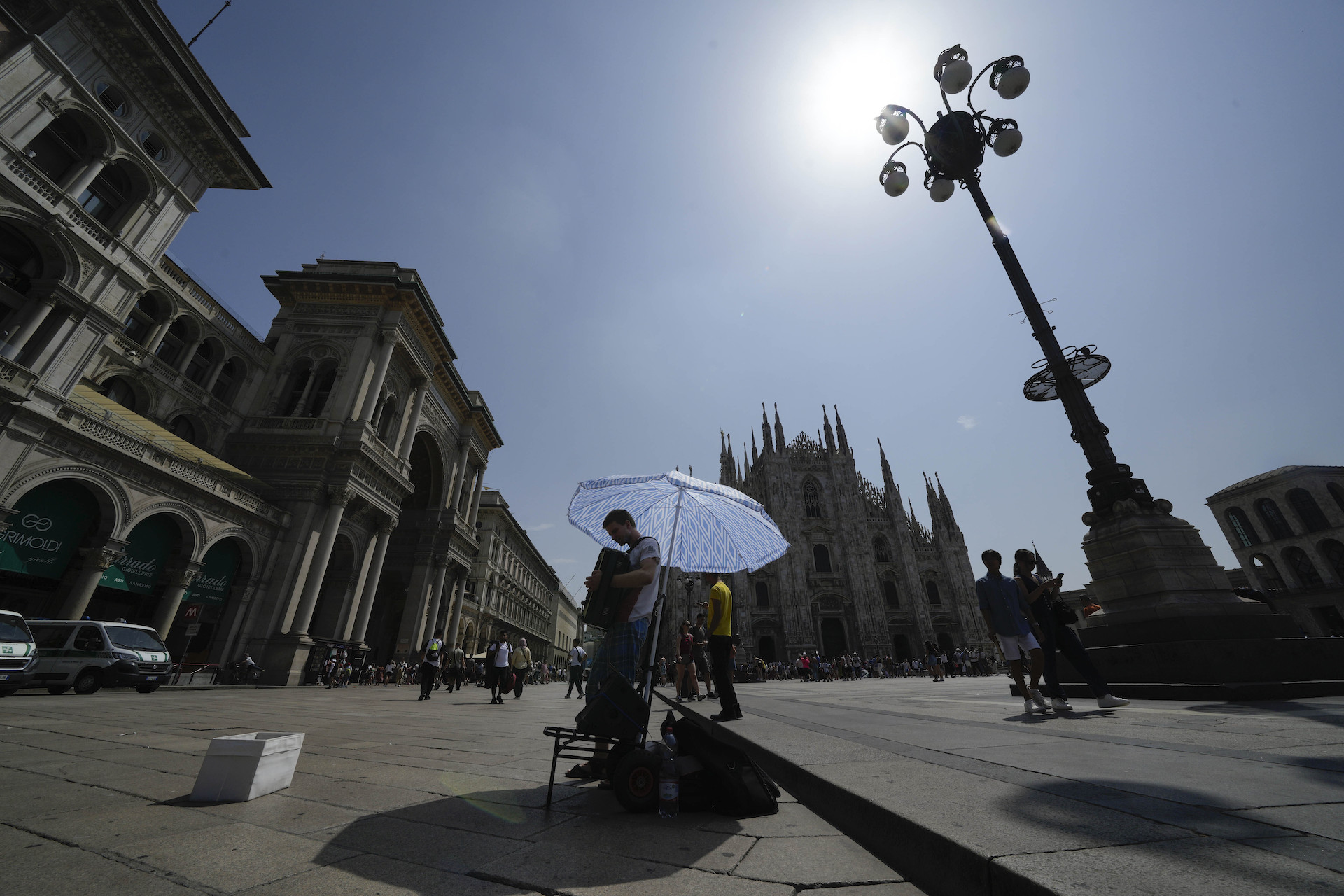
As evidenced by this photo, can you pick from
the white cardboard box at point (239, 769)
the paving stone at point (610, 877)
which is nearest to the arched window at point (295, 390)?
the white cardboard box at point (239, 769)

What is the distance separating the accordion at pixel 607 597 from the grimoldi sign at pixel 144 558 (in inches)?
671

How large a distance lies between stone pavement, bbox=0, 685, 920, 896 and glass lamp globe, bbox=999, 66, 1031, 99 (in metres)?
10.2

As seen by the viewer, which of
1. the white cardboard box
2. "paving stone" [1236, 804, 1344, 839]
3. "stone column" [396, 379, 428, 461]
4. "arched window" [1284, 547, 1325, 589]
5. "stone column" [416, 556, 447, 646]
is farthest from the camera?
"arched window" [1284, 547, 1325, 589]

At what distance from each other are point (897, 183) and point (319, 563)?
20.3 metres

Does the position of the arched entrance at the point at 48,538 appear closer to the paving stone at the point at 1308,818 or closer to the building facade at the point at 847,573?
the paving stone at the point at 1308,818

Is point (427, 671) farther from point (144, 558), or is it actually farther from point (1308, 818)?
point (1308, 818)

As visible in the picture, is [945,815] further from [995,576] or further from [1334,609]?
[1334,609]

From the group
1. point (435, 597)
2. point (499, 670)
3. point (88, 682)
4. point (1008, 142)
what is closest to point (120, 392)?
point (88, 682)

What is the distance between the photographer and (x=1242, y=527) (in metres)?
32.2

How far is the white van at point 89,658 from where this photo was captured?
10.3 m

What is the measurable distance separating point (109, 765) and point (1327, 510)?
47.5 metres

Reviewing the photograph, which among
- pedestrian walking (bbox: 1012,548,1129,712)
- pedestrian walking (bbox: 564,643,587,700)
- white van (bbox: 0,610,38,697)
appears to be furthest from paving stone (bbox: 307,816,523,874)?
pedestrian walking (bbox: 564,643,587,700)

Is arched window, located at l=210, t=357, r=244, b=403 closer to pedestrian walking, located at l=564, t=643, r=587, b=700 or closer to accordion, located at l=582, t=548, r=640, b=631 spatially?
pedestrian walking, located at l=564, t=643, r=587, b=700

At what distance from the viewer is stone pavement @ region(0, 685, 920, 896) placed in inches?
63.7
